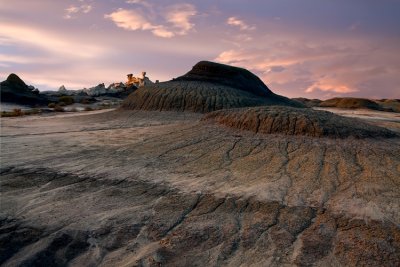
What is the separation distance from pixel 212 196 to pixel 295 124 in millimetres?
4214

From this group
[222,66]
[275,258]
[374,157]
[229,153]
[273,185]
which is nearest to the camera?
[275,258]

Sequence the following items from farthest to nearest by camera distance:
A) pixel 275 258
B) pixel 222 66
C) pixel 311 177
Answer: pixel 222 66
pixel 311 177
pixel 275 258

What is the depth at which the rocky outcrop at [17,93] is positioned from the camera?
3164cm

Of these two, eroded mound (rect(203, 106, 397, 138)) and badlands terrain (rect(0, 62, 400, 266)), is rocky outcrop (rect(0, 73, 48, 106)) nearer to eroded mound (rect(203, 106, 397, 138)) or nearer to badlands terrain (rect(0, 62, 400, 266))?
badlands terrain (rect(0, 62, 400, 266))

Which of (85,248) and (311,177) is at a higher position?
(311,177)

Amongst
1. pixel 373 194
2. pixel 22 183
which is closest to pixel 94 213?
pixel 22 183

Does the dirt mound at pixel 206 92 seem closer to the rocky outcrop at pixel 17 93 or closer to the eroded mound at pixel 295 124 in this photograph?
the eroded mound at pixel 295 124

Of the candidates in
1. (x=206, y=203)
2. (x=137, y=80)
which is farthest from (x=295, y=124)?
(x=137, y=80)

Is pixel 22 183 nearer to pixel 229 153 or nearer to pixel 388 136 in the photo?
pixel 229 153

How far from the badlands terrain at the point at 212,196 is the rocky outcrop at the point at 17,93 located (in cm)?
2422

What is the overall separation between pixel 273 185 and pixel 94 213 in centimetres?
251

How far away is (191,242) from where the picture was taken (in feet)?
13.6

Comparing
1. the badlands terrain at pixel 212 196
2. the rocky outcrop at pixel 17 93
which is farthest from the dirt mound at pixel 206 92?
the rocky outcrop at pixel 17 93

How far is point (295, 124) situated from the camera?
29.1 feet
